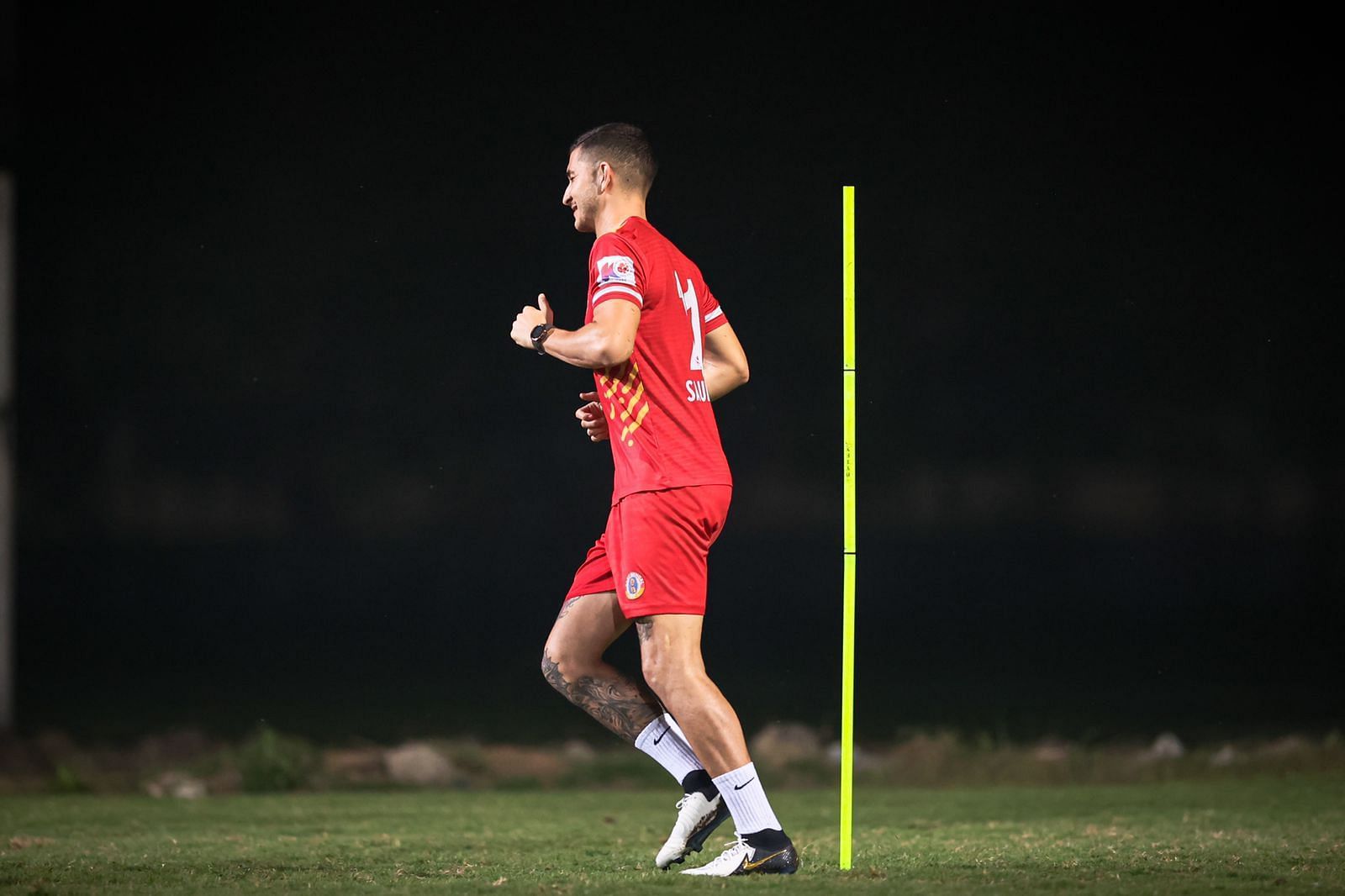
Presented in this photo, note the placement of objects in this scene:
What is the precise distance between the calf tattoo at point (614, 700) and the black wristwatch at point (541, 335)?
2.46ft

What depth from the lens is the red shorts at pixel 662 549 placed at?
3.11 metres

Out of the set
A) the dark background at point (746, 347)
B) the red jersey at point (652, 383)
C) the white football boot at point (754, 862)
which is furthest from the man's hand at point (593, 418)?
the dark background at point (746, 347)

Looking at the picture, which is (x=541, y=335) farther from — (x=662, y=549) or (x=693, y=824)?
(x=693, y=824)

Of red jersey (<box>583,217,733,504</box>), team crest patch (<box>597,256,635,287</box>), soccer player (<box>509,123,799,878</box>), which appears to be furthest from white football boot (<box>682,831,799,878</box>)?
team crest patch (<box>597,256,635,287</box>)

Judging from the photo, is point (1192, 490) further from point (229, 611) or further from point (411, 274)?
point (229, 611)

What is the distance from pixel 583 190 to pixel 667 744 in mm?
1368

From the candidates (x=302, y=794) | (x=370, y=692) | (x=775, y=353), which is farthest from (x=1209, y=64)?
(x=302, y=794)

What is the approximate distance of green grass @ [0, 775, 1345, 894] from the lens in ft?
9.93

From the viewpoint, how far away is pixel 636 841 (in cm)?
474

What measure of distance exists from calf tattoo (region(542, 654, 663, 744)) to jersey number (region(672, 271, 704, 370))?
0.79 m

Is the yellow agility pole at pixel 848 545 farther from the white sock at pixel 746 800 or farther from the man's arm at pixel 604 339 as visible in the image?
the man's arm at pixel 604 339

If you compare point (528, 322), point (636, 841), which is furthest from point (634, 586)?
point (636, 841)

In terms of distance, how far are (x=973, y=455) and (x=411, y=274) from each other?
2885 millimetres

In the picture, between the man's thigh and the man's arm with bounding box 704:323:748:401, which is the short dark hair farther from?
the man's thigh
